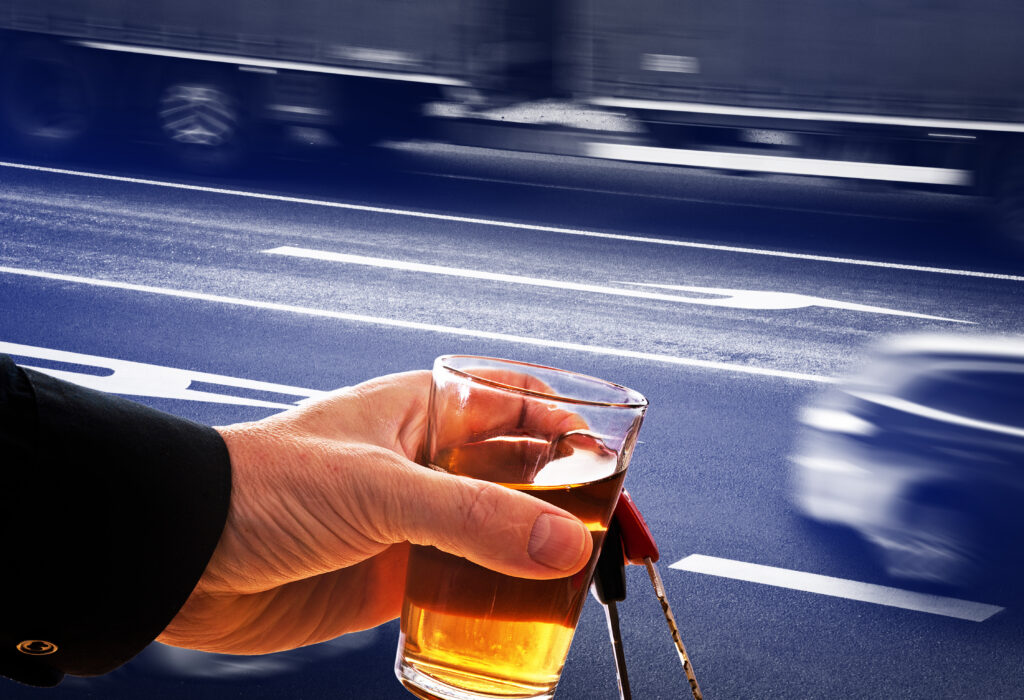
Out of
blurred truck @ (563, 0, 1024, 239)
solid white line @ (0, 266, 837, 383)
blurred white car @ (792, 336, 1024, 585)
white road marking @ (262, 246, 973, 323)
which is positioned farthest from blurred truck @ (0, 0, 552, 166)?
blurred white car @ (792, 336, 1024, 585)

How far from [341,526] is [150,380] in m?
4.58

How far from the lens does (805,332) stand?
6.24 meters

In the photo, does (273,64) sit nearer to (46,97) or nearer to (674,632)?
(46,97)

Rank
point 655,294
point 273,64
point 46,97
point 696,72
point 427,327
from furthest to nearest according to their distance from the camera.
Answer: point 46,97 < point 273,64 < point 655,294 < point 696,72 < point 427,327

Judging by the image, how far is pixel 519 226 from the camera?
784 cm

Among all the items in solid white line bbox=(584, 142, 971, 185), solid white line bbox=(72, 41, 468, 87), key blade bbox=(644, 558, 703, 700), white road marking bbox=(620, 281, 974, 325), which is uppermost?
solid white line bbox=(72, 41, 468, 87)

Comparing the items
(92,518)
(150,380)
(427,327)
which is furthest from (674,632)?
(427,327)

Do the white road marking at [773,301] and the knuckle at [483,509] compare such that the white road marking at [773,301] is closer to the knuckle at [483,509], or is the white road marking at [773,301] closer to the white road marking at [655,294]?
the white road marking at [655,294]

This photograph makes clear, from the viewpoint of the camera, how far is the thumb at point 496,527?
0.81 metres

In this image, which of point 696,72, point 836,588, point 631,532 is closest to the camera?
point 631,532

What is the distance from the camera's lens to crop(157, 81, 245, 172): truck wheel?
8562 millimetres

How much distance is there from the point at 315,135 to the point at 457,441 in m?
7.89

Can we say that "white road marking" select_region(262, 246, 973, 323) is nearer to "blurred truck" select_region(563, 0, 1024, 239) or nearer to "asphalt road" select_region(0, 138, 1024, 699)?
"asphalt road" select_region(0, 138, 1024, 699)

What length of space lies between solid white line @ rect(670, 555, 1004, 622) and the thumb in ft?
9.65
